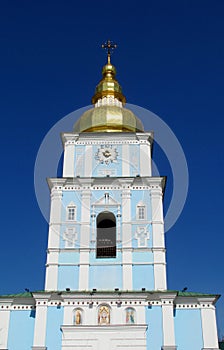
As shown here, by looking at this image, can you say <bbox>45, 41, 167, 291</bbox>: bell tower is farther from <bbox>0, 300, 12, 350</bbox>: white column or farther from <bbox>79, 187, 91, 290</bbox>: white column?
<bbox>0, 300, 12, 350</bbox>: white column

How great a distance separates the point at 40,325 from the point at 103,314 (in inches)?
84.8

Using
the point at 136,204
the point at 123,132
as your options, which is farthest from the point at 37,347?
the point at 123,132

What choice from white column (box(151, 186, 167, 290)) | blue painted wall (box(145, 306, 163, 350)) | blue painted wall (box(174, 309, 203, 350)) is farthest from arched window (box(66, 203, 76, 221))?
blue painted wall (box(174, 309, 203, 350))

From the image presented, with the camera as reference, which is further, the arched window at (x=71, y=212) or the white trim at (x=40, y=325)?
the arched window at (x=71, y=212)

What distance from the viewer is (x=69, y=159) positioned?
72.0ft

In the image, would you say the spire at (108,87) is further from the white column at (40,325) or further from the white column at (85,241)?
the white column at (40,325)

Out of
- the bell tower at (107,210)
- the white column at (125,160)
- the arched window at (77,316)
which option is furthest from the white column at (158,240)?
the arched window at (77,316)

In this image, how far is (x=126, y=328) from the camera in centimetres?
1675

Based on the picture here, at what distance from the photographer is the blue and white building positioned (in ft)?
55.1

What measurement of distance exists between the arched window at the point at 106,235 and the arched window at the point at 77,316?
9.17 ft

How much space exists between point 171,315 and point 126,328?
5.28 feet

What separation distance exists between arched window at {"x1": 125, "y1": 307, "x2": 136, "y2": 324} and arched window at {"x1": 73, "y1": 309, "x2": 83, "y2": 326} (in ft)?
5.10

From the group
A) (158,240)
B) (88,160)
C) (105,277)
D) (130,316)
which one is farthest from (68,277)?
A: (88,160)

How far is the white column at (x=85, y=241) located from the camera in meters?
18.6
